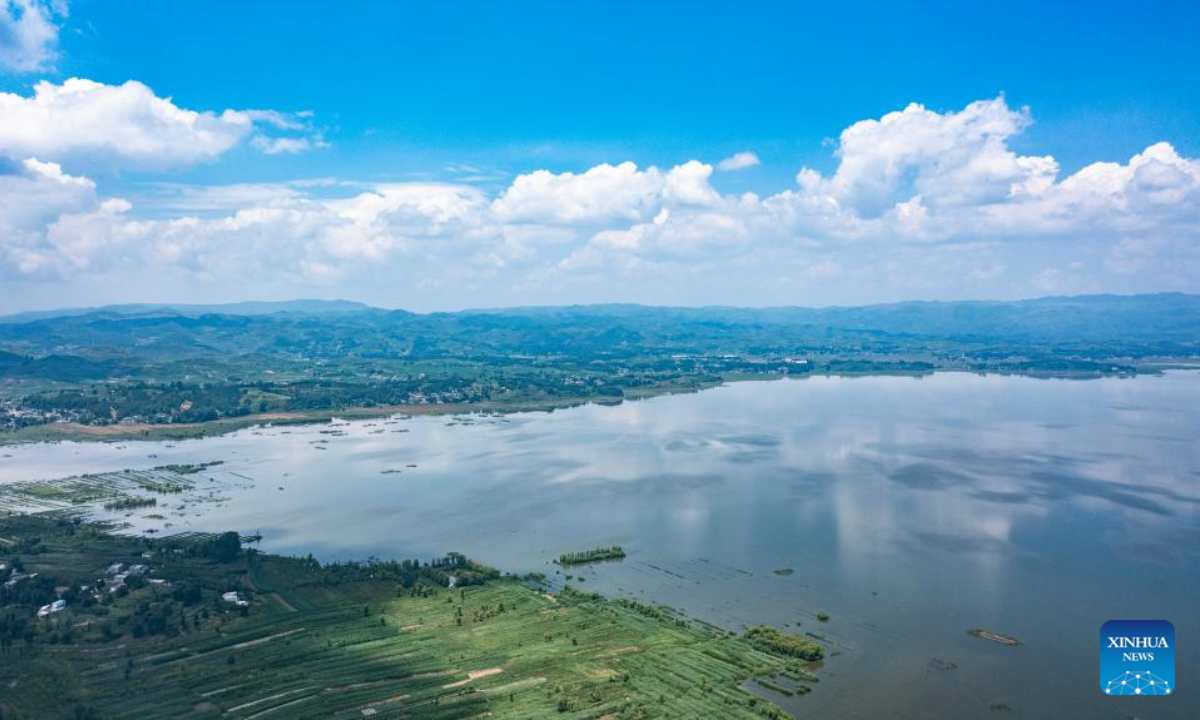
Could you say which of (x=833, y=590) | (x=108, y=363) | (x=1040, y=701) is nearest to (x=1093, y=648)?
(x=1040, y=701)

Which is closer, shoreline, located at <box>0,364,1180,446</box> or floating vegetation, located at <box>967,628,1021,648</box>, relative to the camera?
floating vegetation, located at <box>967,628,1021,648</box>

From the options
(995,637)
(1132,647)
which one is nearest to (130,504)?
(995,637)

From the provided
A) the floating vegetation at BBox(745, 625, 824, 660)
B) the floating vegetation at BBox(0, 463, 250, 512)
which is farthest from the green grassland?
the floating vegetation at BBox(0, 463, 250, 512)

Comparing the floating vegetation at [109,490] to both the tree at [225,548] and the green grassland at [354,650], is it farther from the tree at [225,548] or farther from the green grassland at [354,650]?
the green grassland at [354,650]

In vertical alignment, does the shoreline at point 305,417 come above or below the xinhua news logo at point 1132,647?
below

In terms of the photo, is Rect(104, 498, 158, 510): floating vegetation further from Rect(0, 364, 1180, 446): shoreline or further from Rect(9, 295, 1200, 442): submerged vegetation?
Rect(9, 295, 1200, 442): submerged vegetation

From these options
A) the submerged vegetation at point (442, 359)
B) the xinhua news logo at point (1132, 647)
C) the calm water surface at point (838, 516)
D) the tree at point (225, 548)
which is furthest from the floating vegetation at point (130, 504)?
the xinhua news logo at point (1132, 647)
